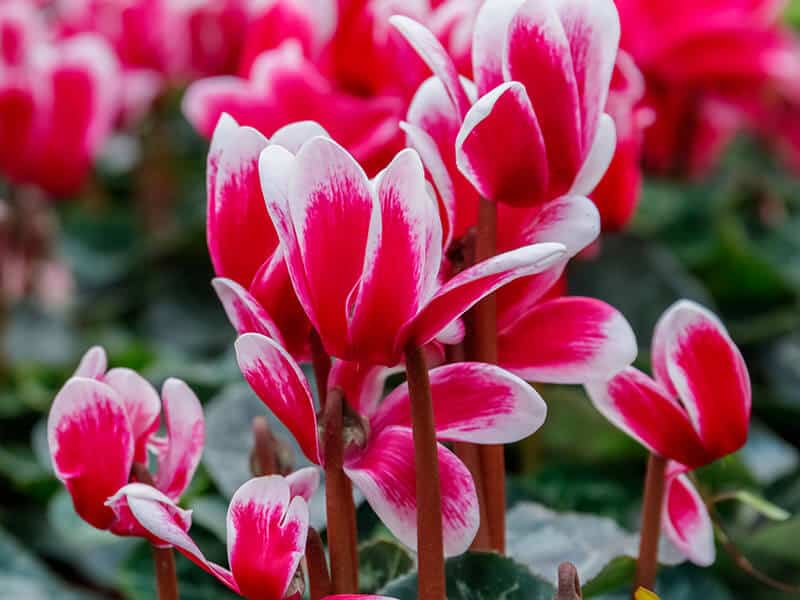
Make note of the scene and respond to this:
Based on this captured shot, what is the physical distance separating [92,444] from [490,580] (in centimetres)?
16

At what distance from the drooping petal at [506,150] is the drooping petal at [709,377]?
9 centimetres

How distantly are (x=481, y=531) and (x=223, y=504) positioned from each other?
0.33 m

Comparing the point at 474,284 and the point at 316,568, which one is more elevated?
the point at 474,284

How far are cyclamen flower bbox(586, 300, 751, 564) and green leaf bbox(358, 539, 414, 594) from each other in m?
0.11

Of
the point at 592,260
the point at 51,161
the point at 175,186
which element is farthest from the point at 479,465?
the point at 175,186

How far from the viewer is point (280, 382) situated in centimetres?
40

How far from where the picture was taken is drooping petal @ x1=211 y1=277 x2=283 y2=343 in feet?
1.34

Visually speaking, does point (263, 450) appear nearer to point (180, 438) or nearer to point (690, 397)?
point (180, 438)

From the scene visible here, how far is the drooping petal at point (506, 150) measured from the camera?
0.40 meters

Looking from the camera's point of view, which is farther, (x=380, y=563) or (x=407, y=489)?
(x=380, y=563)

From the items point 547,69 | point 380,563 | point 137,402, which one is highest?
point 547,69

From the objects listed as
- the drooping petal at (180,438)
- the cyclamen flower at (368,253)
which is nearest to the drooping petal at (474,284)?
the cyclamen flower at (368,253)


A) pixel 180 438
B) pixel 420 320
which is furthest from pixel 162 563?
pixel 420 320

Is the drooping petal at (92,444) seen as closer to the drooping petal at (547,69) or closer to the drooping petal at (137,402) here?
the drooping petal at (137,402)
